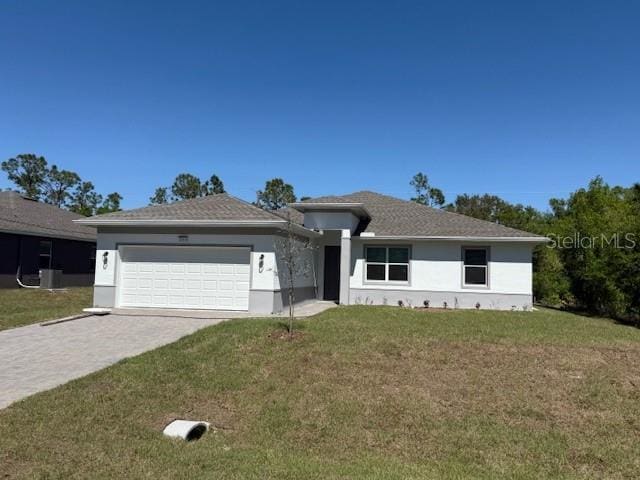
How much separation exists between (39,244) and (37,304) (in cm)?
761

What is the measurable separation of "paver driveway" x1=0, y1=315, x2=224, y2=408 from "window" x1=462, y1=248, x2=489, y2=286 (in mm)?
10251

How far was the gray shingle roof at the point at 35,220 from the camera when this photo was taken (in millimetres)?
23375

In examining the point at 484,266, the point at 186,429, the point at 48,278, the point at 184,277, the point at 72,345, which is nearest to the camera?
the point at 186,429

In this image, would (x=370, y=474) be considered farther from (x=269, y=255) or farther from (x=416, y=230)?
(x=416, y=230)

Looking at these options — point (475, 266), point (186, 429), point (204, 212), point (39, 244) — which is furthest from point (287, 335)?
point (39, 244)

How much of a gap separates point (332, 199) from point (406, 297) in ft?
16.4

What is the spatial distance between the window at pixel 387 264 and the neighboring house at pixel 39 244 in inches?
626

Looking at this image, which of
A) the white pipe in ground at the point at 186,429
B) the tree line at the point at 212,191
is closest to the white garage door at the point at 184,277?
the white pipe in ground at the point at 186,429

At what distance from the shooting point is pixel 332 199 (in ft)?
63.7

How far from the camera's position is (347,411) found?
6.91 meters

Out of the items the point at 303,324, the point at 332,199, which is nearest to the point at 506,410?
the point at 303,324

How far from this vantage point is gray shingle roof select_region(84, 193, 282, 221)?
15.5 metres

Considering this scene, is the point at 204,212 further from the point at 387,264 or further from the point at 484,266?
the point at 484,266

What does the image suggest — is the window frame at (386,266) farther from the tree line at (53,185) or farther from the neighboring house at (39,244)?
the tree line at (53,185)
